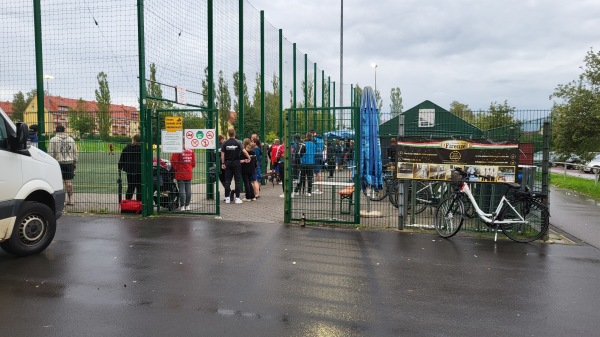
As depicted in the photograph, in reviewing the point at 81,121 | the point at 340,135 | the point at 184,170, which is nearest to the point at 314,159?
the point at 340,135

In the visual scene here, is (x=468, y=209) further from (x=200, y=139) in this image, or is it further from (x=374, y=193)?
(x=200, y=139)

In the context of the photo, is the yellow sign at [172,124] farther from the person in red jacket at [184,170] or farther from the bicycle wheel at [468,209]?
the bicycle wheel at [468,209]

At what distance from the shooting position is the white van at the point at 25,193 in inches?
235

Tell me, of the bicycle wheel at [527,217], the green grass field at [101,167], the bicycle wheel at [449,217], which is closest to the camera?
the bicycle wheel at [527,217]

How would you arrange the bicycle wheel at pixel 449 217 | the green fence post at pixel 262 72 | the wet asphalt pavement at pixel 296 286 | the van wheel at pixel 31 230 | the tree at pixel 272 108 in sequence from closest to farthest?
1. the wet asphalt pavement at pixel 296 286
2. the van wheel at pixel 31 230
3. the bicycle wheel at pixel 449 217
4. the green fence post at pixel 262 72
5. the tree at pixel 272 108

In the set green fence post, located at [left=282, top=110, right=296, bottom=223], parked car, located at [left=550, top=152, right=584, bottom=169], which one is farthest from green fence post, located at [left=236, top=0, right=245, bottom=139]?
parked car, located at [left=550, top=152, right=584, bottom=169]

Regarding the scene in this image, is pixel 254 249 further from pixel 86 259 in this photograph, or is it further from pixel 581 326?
pixel 581 326

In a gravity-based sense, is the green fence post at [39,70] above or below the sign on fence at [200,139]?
above

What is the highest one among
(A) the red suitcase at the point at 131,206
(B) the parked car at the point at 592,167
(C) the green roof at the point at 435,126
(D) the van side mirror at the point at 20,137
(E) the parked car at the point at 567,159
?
(C) the green roof at the point at 435,126

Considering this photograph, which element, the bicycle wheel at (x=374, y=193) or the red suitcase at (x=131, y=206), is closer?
the bicycle wheel at (x=374, y=193)

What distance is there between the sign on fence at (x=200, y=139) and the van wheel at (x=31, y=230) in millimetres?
3225

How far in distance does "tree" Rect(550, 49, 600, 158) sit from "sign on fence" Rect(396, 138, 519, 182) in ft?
30.9

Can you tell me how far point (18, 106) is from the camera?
11.7 meters

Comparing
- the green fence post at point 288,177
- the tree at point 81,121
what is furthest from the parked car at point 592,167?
the tree at point 81,121
